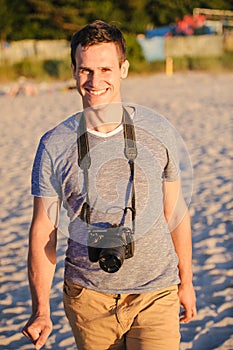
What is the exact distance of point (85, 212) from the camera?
2.18m

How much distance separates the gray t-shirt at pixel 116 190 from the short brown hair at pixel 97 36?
0.27m

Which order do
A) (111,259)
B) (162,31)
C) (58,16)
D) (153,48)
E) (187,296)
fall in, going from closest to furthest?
(111,259) < (187,296) < (153,48) < (162,31) < (58,16)

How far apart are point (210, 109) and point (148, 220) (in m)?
13.0

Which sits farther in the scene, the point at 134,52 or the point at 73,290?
the point at 134,52

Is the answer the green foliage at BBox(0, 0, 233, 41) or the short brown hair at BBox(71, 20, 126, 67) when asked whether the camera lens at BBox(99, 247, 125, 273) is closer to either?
the short brown hair at BBox(71, 20, 126, 67)

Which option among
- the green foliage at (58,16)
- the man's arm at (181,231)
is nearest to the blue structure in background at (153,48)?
the green foliage at (58,16)

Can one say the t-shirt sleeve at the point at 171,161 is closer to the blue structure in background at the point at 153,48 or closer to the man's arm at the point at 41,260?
the man's arm at the point at 41,260

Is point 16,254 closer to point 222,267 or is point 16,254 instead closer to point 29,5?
point 222,267

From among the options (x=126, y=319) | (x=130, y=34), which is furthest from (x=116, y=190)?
(x=130, y=34)

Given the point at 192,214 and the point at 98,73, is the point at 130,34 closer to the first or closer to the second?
the point at 192,214

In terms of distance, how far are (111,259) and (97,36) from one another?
0.81m

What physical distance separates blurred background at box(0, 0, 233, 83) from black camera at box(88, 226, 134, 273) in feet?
87.0

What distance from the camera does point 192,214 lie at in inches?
253

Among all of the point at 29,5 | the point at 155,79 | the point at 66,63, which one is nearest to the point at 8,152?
the point at 155,79
